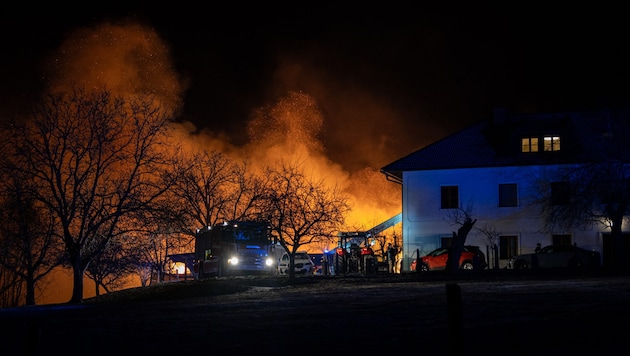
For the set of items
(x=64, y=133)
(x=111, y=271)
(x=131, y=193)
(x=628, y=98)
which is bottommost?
(x=111, y=271)

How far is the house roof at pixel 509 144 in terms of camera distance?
166 ft

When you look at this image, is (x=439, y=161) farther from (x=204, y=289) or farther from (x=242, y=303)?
(x=242, y=303)

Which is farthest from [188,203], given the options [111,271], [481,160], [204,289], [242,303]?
[242,303]

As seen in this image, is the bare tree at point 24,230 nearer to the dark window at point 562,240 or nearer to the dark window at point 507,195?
the dark window at point 507,195

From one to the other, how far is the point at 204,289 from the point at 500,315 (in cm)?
1715

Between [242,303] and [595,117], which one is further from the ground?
[595,117]

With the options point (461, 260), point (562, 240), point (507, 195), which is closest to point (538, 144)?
point (507, 195)

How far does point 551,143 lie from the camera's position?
51.5 metres

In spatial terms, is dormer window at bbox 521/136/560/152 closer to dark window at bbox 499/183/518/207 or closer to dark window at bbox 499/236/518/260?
dark window at bbox 499/183/518/207

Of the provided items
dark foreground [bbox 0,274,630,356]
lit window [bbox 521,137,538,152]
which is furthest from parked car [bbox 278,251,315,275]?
dark foreground [bbox 0,274,630,356]

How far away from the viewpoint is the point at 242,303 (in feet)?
74.6

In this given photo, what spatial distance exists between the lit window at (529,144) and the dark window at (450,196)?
530 centimetres

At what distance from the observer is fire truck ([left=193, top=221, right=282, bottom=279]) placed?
46.7 m

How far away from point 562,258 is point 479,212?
358 inches
